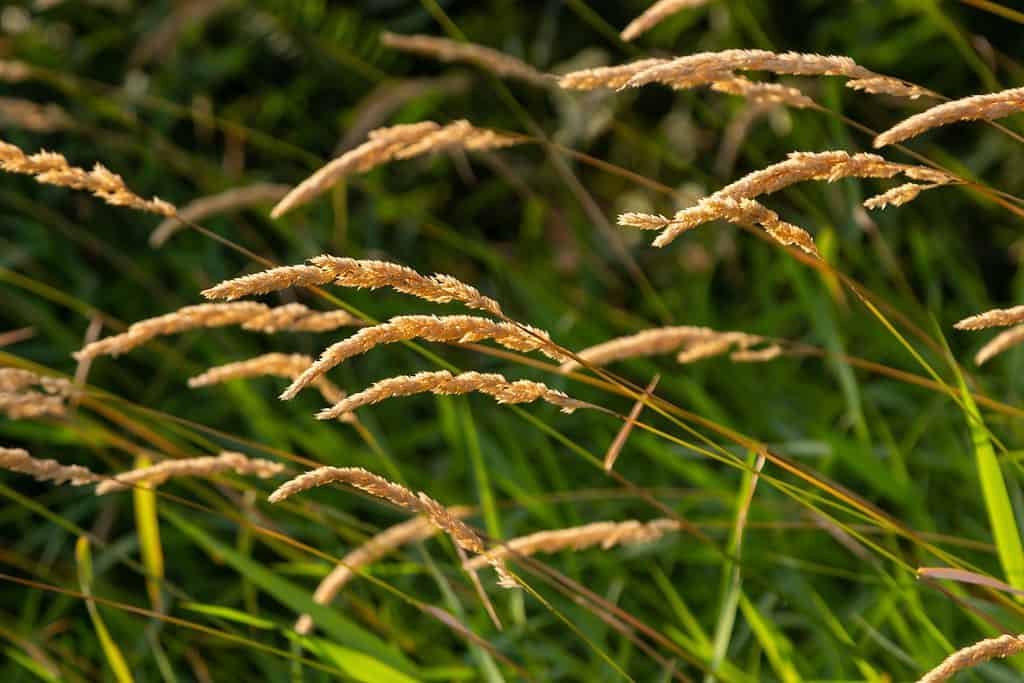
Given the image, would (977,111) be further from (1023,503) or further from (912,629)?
(912,629)

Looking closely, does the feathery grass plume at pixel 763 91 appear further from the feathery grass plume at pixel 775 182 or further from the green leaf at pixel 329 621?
the green leaf at pixel 329 621

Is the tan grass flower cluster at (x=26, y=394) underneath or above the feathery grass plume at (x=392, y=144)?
underneath

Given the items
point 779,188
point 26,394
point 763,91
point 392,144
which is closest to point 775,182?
point 779,188

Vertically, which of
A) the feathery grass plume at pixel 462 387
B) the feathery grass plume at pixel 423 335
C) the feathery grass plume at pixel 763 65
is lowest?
the feathery grass plume at pixel 462 387

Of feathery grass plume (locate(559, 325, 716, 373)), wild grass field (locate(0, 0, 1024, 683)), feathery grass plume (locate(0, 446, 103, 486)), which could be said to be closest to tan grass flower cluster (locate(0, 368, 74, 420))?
wild grass field (locate(0, 0, 1024, 683))

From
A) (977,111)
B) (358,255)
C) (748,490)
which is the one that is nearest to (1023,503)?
(748,490)

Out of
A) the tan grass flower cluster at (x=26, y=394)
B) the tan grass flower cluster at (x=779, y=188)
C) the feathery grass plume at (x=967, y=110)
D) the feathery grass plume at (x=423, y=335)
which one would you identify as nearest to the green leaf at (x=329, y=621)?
the tan grass flower cluster at (x=26, y=394)

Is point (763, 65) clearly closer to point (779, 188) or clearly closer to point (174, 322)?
point (779, 188)
